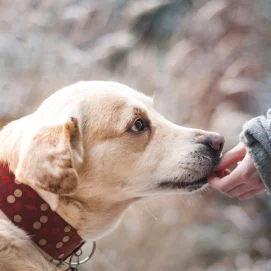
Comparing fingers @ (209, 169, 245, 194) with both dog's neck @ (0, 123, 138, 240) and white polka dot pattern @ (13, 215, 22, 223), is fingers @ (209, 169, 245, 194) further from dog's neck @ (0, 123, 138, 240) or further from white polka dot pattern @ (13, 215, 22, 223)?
white polka dot pattern @ (13, 215, 22, 223)

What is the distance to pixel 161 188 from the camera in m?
1.15

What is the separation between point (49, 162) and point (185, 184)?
1.27 ft

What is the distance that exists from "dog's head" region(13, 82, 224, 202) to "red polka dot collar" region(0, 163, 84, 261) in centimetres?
10

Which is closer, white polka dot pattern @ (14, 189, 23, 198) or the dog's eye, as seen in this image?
white polka dot pattern @ (14, 189, 23, 198)

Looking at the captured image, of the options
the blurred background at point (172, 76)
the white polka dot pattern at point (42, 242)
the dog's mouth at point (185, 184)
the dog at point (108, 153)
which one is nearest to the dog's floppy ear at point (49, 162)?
the dog at point (108, 153)

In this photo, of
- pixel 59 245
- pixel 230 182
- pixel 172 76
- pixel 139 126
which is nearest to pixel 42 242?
pixel 59 245

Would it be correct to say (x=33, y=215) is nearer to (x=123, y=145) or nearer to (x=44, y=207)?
(x=44, y=207)

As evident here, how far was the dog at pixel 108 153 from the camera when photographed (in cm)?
107

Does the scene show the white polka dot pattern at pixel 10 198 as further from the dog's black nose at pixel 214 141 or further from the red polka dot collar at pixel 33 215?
the dog's black nose at pixel 214 141

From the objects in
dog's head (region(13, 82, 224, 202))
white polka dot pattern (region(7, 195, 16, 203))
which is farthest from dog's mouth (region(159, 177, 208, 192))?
white polka dot pattern (region(7, 195, 16, 203))

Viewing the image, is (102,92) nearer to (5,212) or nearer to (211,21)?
(5,212)

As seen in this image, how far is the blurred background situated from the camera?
197 cm

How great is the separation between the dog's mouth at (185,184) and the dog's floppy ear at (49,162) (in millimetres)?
278

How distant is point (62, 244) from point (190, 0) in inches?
56.6
